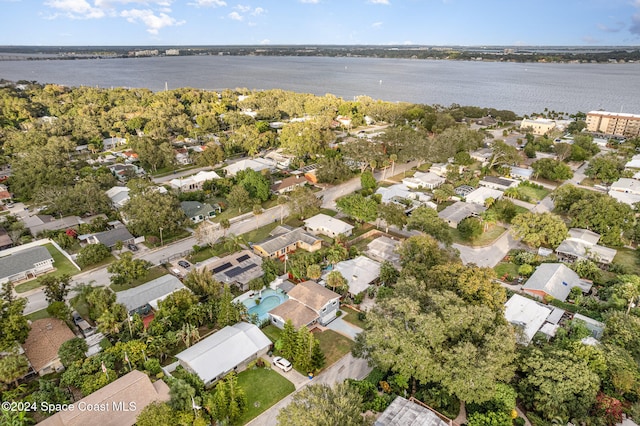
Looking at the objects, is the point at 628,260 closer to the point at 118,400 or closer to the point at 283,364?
the point at 283,364

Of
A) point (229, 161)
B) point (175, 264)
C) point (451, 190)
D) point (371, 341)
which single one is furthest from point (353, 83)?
point (371, 341)

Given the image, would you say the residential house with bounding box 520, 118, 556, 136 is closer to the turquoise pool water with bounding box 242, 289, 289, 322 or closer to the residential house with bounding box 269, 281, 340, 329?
the residential house with bounding box 269, 281, 340, 329

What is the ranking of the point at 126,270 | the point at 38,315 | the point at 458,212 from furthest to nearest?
the point at 458,212, the point at 126,270, the point at 38,315

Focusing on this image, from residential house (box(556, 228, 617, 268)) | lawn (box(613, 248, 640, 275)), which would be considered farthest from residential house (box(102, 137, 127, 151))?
lawn (box(613, 248, 640, 275))

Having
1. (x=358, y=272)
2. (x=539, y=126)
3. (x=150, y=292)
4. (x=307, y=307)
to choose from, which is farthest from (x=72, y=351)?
(x=539, y=126)

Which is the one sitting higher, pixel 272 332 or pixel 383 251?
pixel 383 251
